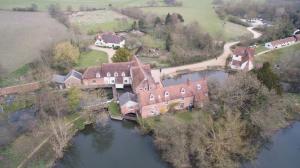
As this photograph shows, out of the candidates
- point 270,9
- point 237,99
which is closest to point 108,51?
point 237,99

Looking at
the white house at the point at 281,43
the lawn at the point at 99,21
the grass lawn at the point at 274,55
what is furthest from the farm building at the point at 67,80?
the white house at the point at 281,43

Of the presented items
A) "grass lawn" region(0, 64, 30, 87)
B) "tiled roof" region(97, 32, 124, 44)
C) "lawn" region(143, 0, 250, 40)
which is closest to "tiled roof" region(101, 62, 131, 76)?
"grass lawn" region(0, 64, 30, 87)

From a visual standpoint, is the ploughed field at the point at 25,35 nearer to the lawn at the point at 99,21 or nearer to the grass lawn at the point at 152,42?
the lawn at the point at 99,21

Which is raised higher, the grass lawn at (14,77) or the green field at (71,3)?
the green field at (71,3)

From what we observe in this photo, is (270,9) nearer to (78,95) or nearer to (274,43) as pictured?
(274,43)

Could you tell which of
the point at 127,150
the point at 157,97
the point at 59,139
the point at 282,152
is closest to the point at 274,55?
the point at 282,152

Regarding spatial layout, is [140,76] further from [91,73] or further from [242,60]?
[242,60]

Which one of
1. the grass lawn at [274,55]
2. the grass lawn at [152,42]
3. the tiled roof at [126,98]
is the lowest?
the tiled roof at [126,98]
